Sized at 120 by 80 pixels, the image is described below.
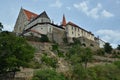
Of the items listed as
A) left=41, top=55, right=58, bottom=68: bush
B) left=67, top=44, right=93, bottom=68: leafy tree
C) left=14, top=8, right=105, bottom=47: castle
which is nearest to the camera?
left=41, top=55, right=58, bottom=68: bush

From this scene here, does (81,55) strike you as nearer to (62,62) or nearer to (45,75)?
(62,62)

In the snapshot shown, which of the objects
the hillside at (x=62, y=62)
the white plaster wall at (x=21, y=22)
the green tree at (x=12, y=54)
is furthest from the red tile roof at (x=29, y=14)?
the green tree at (x=12, y=54)

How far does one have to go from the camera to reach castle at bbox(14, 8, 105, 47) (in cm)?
7581

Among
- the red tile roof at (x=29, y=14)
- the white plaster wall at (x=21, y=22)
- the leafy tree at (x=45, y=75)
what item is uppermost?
the red tile roof at (x=29, y=14)

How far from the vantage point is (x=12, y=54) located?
1694 inches

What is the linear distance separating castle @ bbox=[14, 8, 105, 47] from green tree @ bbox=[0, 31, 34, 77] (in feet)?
91.8

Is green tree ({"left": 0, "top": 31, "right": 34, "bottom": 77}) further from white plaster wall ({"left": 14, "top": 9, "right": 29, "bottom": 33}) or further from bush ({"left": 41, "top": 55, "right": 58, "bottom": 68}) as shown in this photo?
white plaster wall ({"left": 14, "top": 9, "right": 29, "bottom": 33})

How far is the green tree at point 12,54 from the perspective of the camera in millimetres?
→ 42094

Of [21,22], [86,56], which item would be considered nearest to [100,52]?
[86,56]

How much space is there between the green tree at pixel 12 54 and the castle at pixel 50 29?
27973mm

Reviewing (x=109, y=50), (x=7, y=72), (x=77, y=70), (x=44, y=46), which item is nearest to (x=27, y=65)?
(x=7, y=72)

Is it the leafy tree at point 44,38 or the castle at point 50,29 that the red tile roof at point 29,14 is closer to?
the castle at point 50,29

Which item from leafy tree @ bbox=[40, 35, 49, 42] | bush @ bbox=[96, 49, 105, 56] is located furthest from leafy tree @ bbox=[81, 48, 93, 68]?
leafy tree @ bbox=[40, 35, 49, 42]

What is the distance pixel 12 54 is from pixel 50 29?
34075 millimetres
